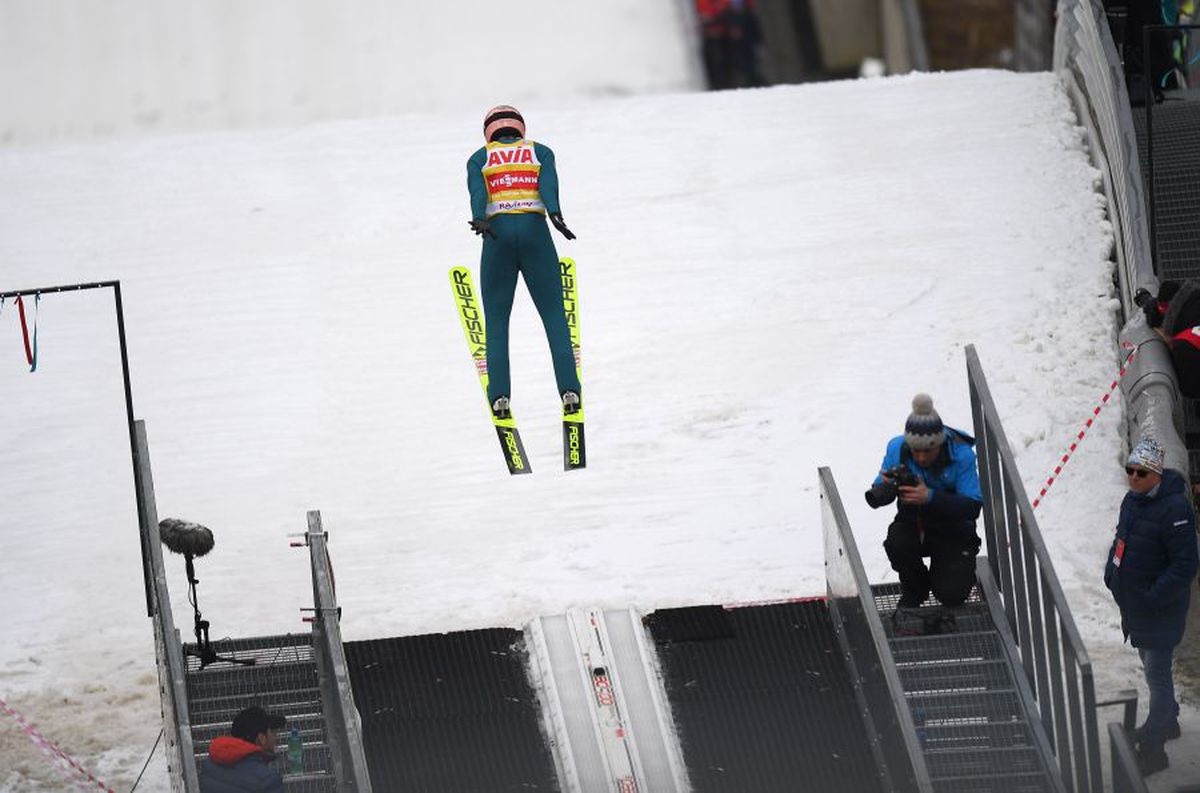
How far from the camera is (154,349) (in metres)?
17.2

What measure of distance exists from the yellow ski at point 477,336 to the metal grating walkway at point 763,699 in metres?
1.75

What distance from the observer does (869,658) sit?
11.7 metres

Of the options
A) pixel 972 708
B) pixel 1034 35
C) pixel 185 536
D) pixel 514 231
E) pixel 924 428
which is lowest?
pixel 972 708

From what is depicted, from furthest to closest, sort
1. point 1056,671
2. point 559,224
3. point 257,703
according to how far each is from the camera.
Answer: point 559,224 < point 257,703 < point 1056,671

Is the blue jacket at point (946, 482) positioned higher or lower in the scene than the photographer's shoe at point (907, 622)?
higher

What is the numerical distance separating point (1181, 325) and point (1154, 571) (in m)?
2.19

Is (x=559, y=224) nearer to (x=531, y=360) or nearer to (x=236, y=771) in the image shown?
(x=531, y=360)

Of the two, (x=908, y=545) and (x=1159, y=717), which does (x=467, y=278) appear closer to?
(x=908, y=545)

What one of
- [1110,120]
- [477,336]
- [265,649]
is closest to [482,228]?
[477,336]

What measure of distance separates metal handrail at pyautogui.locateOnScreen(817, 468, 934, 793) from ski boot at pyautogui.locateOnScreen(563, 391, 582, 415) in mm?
2303

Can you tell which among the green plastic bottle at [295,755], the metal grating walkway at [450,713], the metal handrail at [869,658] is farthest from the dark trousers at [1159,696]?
the green plastic bottle at [295,755]

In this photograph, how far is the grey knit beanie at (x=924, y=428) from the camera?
1159 centimetres

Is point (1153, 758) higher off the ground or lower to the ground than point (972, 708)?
lower

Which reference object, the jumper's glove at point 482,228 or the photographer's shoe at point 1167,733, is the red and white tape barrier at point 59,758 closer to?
the jumper's glove at point 482,228
